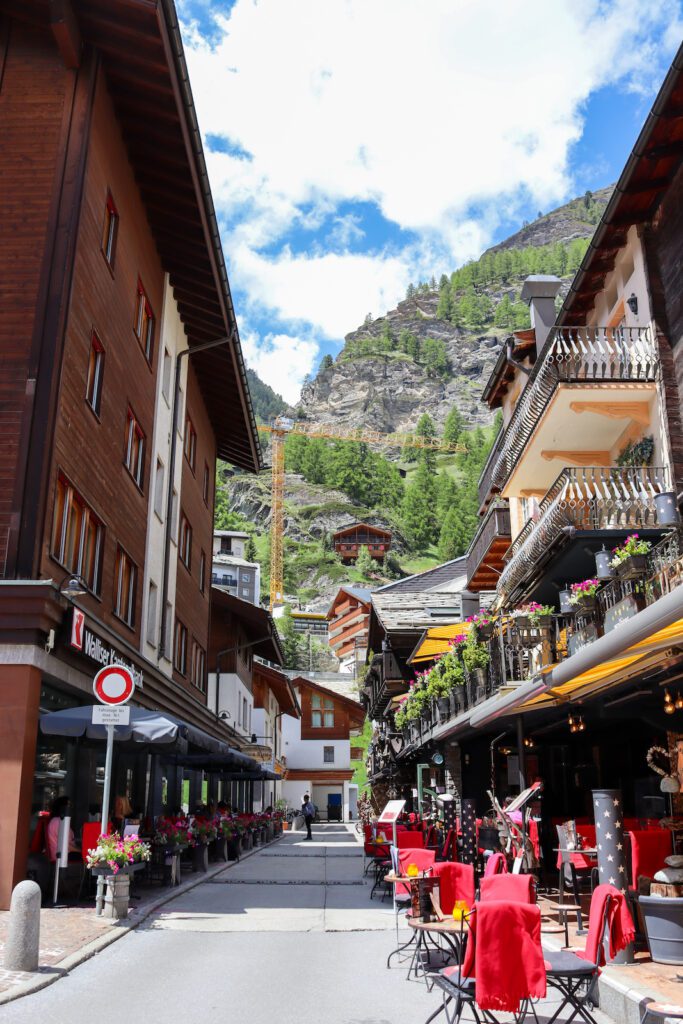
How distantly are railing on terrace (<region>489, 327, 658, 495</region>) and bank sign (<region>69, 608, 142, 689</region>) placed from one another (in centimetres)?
959

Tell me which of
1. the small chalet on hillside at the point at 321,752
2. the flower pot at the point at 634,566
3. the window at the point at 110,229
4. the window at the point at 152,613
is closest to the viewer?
the flower pot at the point at 634,566

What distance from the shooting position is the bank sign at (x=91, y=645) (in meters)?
13.3

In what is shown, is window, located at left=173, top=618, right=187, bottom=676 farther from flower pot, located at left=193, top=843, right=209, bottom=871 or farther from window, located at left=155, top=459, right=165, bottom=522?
flower pot, located at left=193, top=843, right=209, bottom=871

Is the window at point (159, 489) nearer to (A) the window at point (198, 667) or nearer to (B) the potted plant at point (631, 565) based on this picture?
(A) the window at point (198, 667)

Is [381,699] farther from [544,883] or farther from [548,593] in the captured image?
[544,883]

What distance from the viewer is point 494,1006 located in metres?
5.19

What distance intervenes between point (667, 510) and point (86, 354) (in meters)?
9.61

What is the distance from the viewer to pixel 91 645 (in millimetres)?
14477

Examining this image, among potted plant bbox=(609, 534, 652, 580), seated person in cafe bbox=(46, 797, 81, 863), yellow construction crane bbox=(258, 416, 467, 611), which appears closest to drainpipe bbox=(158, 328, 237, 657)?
seated person in cafe bbox=(46, 797, 81, 863)

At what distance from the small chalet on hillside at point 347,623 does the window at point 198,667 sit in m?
77.7

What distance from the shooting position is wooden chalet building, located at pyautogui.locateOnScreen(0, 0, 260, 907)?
12609 millimetres

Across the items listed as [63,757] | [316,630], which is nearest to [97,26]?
[63,757]

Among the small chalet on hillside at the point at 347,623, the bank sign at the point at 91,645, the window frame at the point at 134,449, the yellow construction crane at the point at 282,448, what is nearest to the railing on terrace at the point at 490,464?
the window frame at the point at 134,449

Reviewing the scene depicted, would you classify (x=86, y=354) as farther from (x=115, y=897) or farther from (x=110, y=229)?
(x=115, y=897)
